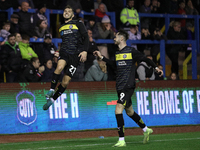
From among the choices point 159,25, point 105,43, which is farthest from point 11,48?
point 159,25

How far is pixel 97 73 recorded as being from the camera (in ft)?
40.4

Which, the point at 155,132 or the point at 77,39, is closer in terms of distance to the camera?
the point at 77,39

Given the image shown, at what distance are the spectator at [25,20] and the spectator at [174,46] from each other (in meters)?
5.82

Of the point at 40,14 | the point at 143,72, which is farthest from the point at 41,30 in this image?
the point at 143,72

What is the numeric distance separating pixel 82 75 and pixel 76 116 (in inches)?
76.6

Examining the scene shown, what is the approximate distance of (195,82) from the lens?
1255cm

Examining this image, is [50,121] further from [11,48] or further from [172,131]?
[172,131]

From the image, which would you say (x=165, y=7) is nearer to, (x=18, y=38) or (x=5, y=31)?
(x=18, y=38)

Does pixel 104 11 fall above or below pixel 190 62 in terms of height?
above

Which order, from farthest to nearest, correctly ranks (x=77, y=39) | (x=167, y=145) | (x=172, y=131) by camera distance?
(x=172, y=131) < (x=77, y=39) < (x=167, y=145)

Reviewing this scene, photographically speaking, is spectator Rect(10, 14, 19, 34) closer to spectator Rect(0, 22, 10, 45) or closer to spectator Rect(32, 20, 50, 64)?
spectator Rect(0, 22, 10, 45)

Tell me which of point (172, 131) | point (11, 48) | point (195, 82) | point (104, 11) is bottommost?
point (172, 131)

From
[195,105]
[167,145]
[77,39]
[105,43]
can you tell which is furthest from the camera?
[105,43]

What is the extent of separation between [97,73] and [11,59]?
2.65 metres
